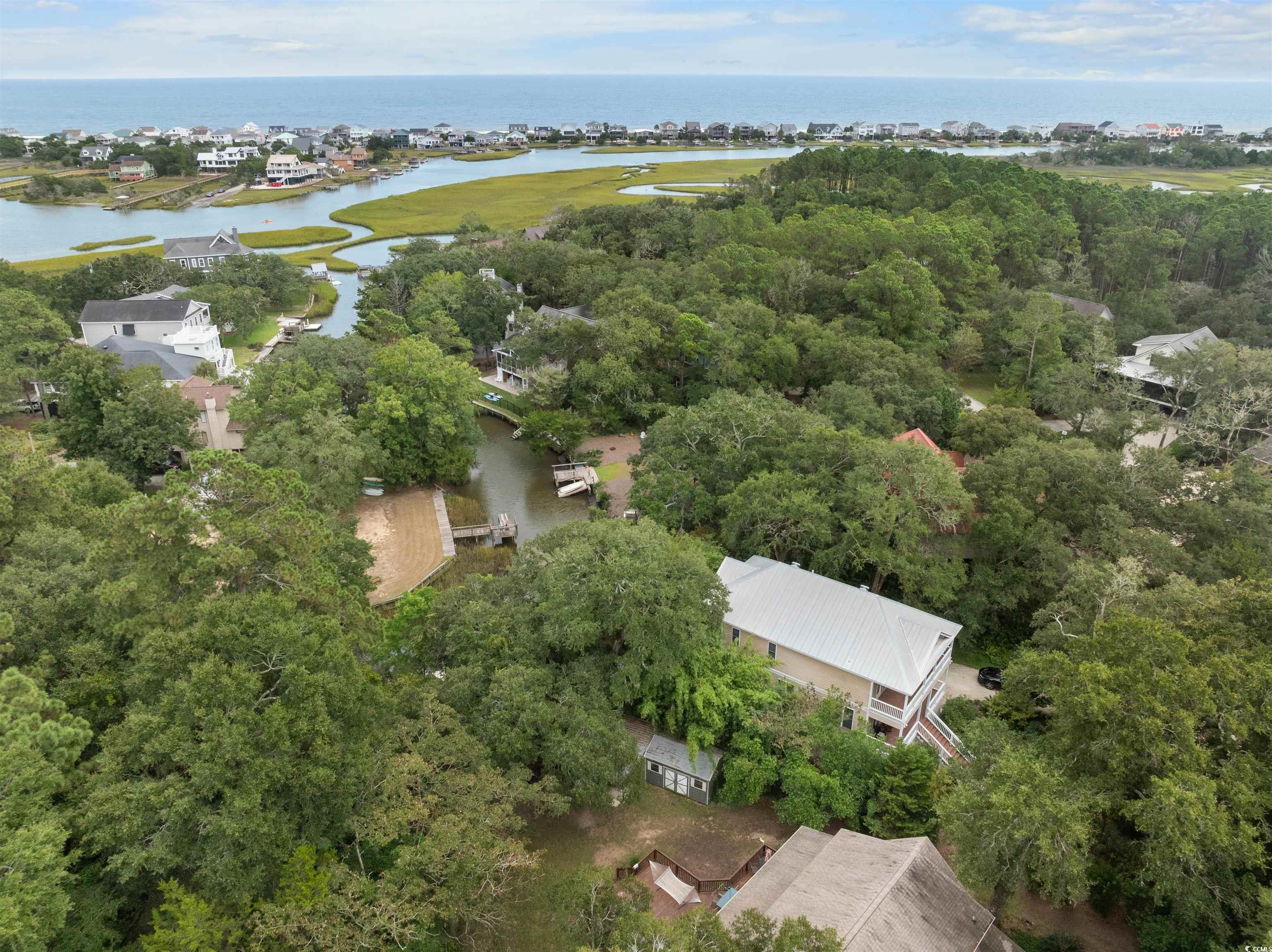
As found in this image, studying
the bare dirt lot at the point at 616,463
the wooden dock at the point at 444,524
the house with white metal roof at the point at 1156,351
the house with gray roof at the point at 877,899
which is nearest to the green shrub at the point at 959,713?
the house with gray roof at the point at 877,899

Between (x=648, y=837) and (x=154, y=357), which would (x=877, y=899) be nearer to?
(x=648, y=837)

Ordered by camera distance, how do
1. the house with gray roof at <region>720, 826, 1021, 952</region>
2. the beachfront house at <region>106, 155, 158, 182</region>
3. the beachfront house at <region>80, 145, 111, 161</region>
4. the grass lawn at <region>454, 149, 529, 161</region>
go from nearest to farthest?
the house with gray roof at <region>720, 826, 1021, 952</region> → the beachfront house at <region>106, 155, 158, 182</region> → the beachfront house at <region>80, 145, 111, 161</region> → the grass lawn at <region>454, 149, 529, 161</region>

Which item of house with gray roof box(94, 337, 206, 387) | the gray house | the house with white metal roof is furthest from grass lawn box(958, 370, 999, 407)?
house with gray roof box(94, 337, 206, 387)

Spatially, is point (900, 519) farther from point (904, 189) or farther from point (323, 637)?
point (904, 189)

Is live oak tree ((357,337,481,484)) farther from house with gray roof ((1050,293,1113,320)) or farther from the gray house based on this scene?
house with gray roof ((1050,293,1113,320))

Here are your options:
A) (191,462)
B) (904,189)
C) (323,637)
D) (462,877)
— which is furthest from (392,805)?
(904,189)

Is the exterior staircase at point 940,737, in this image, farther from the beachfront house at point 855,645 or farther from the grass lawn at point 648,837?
the grass lawn at point 648,837

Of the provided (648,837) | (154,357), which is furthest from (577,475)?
(154,357)
